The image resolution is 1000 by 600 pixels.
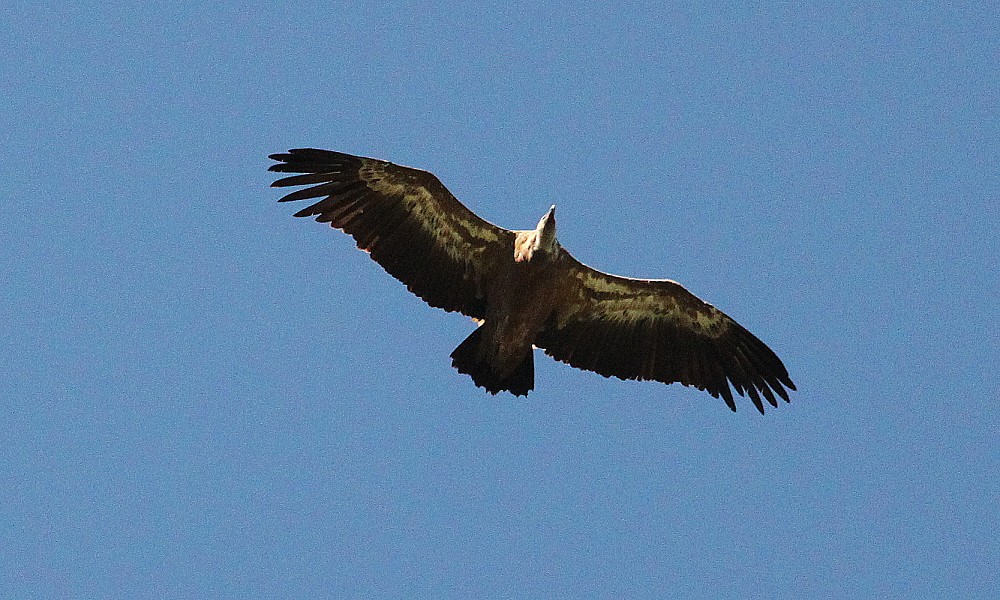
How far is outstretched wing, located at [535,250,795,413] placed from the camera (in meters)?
14.6

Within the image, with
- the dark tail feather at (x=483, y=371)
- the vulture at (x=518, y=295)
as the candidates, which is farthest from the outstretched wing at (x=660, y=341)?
the dark tail feather at (x=483, y=371)

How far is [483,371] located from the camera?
14.1 meters

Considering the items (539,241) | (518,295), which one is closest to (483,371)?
(518,295)

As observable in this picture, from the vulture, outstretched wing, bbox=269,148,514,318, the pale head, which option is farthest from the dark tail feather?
the pale head

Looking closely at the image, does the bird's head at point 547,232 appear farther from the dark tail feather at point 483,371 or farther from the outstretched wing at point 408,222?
the dark tail feather at point 483,371

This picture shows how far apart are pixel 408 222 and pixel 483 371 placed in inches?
64.8

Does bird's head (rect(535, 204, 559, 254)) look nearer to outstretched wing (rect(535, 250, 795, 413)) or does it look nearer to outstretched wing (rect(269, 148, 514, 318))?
outstretched wing (rect(269, 148, 514, 318))

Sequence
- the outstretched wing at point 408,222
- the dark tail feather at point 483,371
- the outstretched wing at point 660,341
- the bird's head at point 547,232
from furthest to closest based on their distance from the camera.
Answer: the outstretched wing at point 660,341 < the dark tail feather at point 483,371 < the outstretched wing at point 408,222 < the bird's head at point 547,232

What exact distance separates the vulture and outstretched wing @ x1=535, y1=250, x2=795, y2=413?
1 cm

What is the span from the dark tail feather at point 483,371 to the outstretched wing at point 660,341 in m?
0.61

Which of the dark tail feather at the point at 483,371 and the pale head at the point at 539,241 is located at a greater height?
the pale head at the point at 539,241

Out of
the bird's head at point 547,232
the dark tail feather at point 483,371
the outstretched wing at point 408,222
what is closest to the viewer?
the bird's head at point 547,232

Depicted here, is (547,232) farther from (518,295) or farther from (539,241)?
(518,295)

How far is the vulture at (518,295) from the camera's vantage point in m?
13.9
